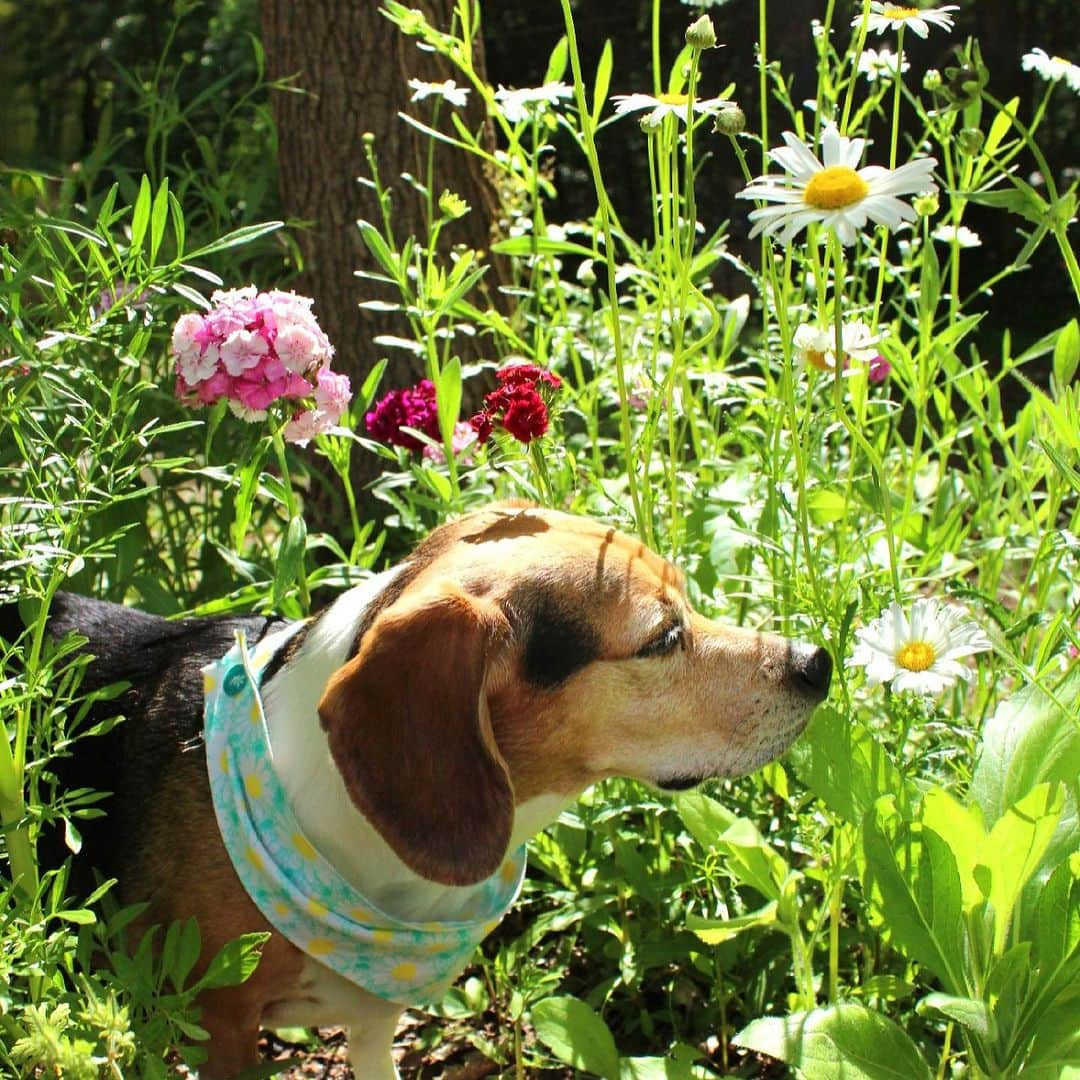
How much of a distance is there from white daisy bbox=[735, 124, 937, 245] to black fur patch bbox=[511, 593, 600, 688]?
0.66m

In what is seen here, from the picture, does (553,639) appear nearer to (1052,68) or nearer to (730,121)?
(730,121)

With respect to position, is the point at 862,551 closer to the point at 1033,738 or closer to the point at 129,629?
the point at 1033,738

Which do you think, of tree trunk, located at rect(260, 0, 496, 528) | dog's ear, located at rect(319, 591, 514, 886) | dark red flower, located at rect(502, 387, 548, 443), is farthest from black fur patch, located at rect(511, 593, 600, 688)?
tree trunk, located at rect(260, 0, 496, 528)

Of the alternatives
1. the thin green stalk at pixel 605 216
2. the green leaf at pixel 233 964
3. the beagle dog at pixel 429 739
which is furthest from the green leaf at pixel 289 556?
the green leaf at pixel 233 964

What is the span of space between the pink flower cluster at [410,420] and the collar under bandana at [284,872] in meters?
0.78

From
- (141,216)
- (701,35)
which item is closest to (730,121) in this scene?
(701,35)

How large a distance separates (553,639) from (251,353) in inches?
28.9

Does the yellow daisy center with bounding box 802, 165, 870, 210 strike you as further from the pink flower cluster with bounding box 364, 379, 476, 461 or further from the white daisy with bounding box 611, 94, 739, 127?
the pink flower cluster with bounding box 364, 379, 476, 461

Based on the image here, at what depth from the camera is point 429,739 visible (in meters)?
2.02

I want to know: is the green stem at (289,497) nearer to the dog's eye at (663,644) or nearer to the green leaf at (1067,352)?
the dog's eye at (663,644)

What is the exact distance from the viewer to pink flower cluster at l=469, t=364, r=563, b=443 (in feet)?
7.70

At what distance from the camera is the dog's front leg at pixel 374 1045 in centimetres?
244

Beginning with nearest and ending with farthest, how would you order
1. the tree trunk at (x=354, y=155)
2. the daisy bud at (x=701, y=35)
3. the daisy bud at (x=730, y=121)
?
1. the daisy bud at (x=701, y=35)
2. the daisy bud at (x=730, y=121)
3. the tree trunk at (x=354, y=155)

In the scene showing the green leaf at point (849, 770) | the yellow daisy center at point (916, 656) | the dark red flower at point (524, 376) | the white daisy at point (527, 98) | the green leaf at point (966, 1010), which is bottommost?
the green leaf at point (966, 1010)
